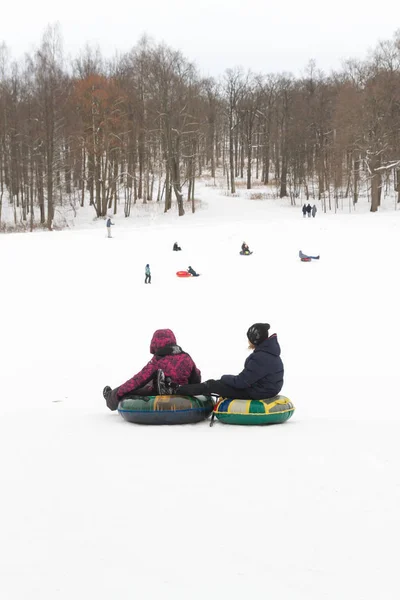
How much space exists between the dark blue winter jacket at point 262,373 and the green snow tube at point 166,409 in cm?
48

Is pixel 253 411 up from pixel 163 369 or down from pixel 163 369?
down

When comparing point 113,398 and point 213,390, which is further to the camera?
point 113,398

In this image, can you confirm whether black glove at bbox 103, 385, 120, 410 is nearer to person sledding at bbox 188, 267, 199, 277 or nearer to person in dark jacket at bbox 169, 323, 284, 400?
person in dark jacket at bbox 169, 323, 284, 400

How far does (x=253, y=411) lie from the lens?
22.3 ft

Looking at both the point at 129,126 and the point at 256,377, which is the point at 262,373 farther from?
the point at 129,126

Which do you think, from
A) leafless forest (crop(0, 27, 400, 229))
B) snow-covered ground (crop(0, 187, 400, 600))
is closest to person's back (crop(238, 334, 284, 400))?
snow-covered ground (crop(0, 187, 400, 600))

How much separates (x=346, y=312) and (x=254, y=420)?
12643mm

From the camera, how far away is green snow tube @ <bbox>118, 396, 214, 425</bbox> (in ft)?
23.0

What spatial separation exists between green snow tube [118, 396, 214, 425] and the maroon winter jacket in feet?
0.87

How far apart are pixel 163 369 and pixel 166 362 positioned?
10 cm

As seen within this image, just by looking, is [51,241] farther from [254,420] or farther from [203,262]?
[254,420]

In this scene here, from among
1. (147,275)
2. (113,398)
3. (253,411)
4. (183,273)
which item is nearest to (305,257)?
(183,273)

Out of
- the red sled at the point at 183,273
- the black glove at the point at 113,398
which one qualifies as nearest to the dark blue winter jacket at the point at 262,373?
the black glove at the point at 113,398

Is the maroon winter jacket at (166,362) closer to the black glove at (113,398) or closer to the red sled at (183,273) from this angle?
the black glove at (113,398)
